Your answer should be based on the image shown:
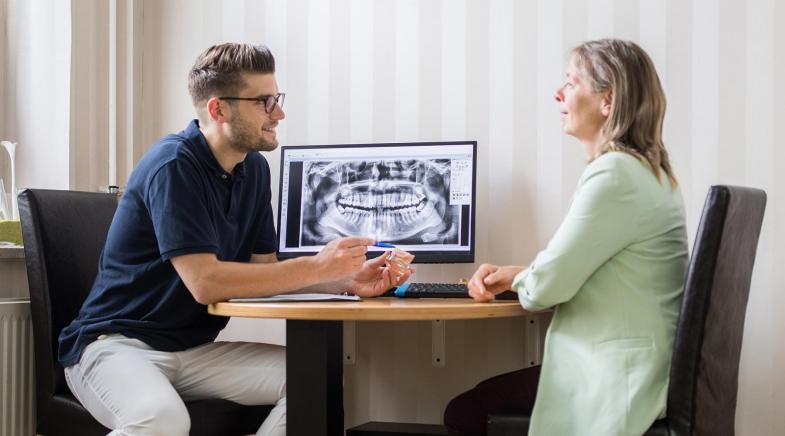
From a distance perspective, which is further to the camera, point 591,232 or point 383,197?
point 383,197

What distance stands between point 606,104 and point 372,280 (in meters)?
0.75

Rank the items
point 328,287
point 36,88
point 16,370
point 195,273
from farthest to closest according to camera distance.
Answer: point 36,88, point 16,370, point 328,287, point 195,273

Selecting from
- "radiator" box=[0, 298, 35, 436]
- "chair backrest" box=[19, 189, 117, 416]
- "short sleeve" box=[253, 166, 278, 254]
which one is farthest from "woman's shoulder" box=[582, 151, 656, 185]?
"radiator" box=[0, 298, 35, 436]

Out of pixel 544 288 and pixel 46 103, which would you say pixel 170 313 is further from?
pixel 46 103

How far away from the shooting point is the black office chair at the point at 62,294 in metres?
2.11

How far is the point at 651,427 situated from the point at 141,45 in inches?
92.4

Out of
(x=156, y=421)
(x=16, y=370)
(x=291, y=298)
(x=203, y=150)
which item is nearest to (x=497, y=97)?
(x=203, y=150)

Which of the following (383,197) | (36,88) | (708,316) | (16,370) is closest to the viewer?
(708,316)

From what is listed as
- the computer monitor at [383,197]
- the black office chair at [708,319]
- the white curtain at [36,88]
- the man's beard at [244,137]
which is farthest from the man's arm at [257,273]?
the white curtain at [36,88]

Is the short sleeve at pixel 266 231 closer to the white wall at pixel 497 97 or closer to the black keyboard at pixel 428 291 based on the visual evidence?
the black keyboard at pixel 428 291

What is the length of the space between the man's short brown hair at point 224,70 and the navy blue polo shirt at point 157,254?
0.11m

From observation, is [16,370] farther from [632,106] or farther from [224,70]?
[632,106]

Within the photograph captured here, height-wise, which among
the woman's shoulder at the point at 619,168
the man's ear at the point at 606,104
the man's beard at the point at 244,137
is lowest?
the woman's shoulder at the point at 619,168

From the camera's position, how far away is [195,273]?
2.00m
